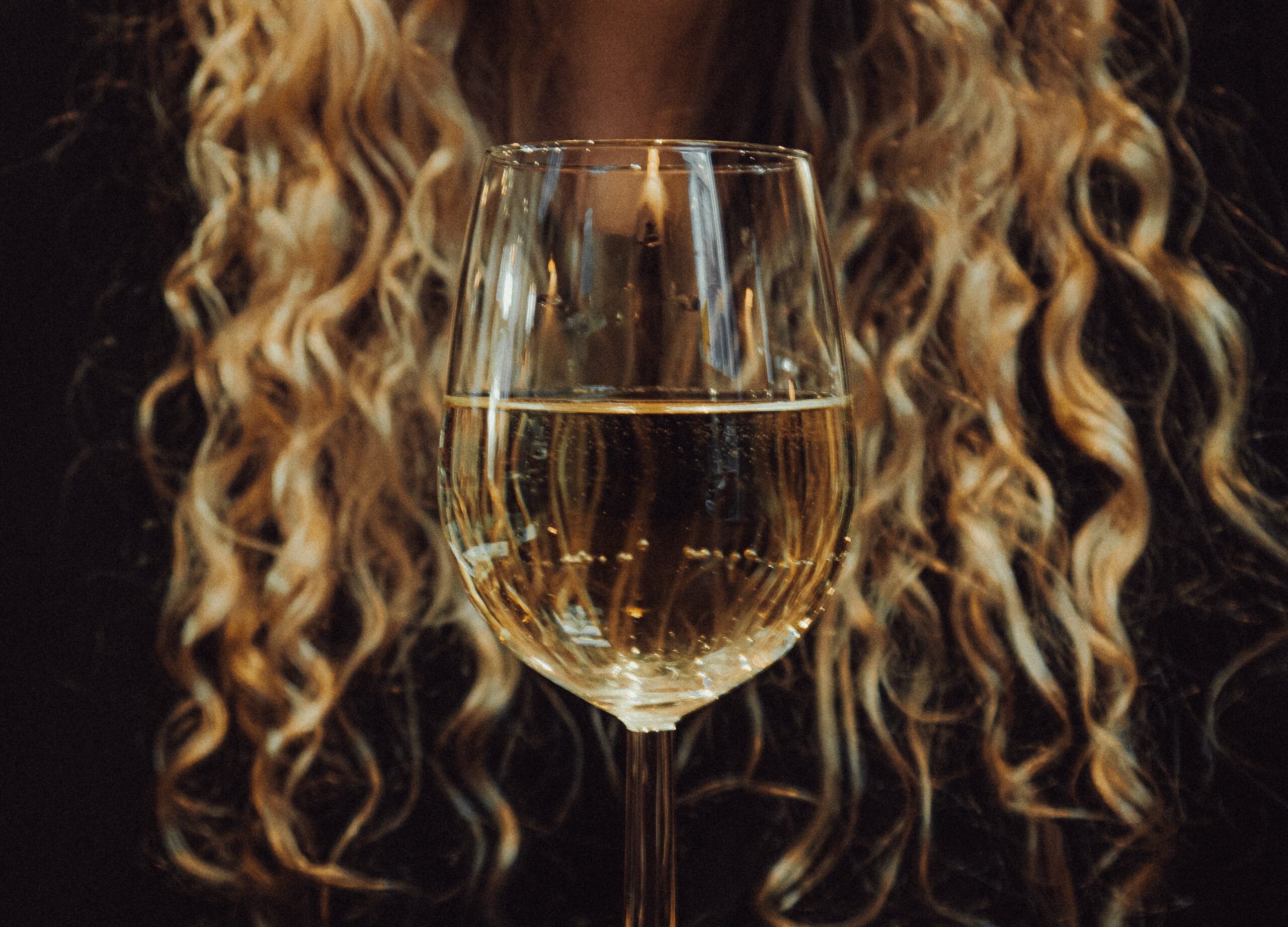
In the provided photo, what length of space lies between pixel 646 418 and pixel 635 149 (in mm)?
115

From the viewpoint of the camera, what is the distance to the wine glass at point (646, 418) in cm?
47

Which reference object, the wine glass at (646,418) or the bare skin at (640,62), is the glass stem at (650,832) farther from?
the bare skin at (640,62)

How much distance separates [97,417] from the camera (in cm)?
113

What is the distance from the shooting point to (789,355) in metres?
0.49

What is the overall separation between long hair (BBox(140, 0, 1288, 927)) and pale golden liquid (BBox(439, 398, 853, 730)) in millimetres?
638

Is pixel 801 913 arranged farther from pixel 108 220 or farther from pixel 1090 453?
pixel 108 220

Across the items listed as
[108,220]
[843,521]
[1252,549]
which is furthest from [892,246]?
[108,220]

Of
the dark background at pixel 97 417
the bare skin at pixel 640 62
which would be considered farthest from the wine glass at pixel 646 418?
the dark background at pixel 97 417

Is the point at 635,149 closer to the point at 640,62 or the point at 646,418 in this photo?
the point at 646,418

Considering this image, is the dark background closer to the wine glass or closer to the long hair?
the long hair

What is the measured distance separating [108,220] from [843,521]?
929mm

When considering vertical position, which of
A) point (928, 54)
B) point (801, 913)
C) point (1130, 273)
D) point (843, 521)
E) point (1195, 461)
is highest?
point (928, 54)

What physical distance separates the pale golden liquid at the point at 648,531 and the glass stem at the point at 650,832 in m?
0.02

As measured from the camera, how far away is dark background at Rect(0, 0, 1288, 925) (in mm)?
1091
